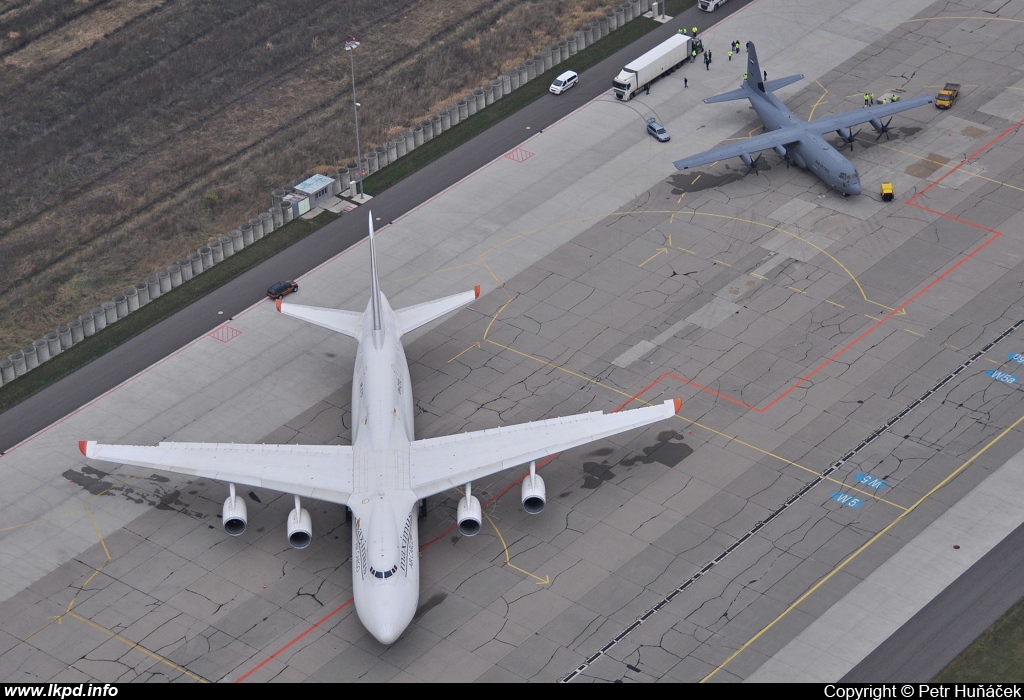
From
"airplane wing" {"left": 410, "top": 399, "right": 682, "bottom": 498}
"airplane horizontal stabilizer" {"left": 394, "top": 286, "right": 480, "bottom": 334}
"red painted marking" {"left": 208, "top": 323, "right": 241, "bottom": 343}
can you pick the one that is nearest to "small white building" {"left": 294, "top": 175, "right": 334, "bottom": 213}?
"red painted marking" {"left": 208, "top": 323, "right": 241, "bottom": 343}

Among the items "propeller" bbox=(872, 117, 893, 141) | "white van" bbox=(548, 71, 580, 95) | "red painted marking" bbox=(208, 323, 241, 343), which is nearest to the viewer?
"red painted marking" bbox=(208, 323, 241, 343)

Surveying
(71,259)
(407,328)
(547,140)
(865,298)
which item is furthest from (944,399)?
(71,259)

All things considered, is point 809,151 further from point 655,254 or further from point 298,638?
point 298,638

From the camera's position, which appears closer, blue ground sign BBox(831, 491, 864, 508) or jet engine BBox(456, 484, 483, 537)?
jet engine BBox(456, 484, 483, 537)

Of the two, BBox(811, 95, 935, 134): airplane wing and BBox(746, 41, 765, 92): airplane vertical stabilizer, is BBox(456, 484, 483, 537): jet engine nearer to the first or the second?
BBox(811, 95, 935, 134): airplane wing

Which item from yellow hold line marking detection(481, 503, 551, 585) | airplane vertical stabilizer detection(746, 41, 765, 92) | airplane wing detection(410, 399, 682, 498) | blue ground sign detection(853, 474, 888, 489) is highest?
airplane vertical stabilizer detection(746, 41, 765, 92)

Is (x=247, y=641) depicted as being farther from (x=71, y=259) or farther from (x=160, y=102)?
(x=160, y=102)
